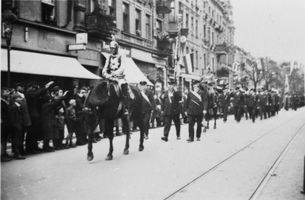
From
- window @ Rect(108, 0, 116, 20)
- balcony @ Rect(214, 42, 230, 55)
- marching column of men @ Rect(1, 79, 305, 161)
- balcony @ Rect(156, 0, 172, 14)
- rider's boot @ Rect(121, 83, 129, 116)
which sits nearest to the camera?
marching column of men @ Rect(1, 79, 305, 161)

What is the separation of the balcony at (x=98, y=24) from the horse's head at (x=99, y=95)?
12462 millimetres

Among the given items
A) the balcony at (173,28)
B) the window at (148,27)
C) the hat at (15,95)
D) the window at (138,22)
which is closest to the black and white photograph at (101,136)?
the hat at (15,95)

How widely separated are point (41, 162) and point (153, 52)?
74.1 feet

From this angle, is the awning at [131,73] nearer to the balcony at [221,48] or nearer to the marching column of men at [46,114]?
the marching column of men at [46,114]

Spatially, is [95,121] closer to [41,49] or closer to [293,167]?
[293,167]

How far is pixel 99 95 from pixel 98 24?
1284cm

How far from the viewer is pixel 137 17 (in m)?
29.5

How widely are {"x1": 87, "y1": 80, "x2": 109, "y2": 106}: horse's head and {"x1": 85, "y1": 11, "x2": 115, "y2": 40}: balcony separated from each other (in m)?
12.5

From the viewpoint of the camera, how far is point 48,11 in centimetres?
1858

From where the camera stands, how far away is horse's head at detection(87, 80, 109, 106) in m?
9.88

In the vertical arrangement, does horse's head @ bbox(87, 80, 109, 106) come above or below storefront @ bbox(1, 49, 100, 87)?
below

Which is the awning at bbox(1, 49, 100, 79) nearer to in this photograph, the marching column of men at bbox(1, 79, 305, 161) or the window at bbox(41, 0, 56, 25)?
the window at bbox(41, 0, 56, 25)

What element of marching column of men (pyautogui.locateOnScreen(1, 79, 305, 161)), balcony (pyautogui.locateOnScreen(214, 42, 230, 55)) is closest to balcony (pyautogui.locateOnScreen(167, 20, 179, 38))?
balcony (pyautogui.locateOnScreen(214, 42, 230, 55))

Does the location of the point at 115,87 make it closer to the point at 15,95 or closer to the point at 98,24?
the point at 15,95
